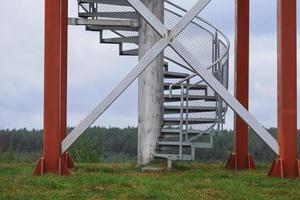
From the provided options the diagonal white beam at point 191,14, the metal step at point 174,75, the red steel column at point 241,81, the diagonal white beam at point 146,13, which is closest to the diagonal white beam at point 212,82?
the diagonal white beam at point 191,14

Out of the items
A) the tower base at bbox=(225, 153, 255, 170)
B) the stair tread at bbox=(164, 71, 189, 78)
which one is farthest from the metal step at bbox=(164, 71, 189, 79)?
the tower base at bbox=(225, 153, 255, 170)

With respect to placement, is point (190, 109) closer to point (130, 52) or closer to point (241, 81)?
point (241, 81)

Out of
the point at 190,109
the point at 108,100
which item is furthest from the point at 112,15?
the point at 108,100

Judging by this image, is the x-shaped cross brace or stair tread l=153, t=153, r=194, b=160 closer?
the x-shaped cross brace

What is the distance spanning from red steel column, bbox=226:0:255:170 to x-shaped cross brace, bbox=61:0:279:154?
255 cm

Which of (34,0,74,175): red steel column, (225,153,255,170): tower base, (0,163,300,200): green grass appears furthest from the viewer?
(225,153,255,170): tower base

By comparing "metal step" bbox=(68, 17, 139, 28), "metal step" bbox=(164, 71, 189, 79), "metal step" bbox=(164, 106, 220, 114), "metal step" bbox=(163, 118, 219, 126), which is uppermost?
"metal step" bbox=(68, 17, 139, 28)

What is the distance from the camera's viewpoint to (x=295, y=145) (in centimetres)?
1374

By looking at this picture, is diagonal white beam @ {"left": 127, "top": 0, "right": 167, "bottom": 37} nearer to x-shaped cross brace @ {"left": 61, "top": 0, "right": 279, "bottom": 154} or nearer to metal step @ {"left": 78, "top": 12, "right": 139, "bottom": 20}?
x-shaped cross brace @ {"left": 61, "top": 0, "right": 279, "bottom": 154}

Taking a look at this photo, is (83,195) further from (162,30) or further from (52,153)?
(162,30)

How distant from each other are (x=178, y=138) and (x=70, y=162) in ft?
6.63

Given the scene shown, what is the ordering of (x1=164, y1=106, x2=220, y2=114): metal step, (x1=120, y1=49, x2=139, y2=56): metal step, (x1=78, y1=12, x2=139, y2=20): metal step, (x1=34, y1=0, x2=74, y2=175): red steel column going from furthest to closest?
(x1=120, y1=49, x2=139, y2=56): metal step
(x1=78, y1=12, x2=139, y2=20): metal step
(x1=164, y1=106, x2=220, y2=114): metal step
(x1=34, y1=0, x2=74, y2=175): red steel column

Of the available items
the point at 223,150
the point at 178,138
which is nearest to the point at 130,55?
the point at 178,138

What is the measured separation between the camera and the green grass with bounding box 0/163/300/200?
1134 cm
